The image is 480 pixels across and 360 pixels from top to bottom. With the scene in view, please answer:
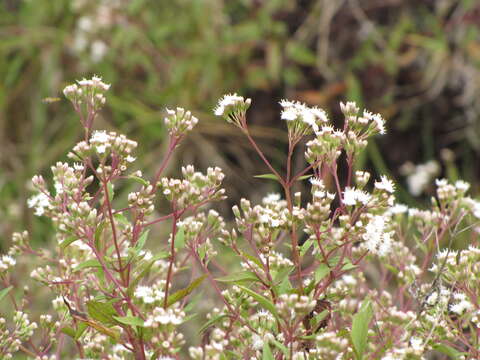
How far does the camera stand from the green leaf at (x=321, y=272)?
2.75 ft

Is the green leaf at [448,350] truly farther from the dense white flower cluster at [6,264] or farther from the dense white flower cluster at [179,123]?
the dense white flower cluster at [6,264]

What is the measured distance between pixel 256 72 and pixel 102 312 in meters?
2.28

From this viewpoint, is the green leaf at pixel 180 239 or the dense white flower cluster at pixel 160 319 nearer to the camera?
the dense white flower cluster at pixel 160 319

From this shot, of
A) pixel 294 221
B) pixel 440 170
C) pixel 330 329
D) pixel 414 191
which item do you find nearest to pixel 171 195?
pixel 294 221

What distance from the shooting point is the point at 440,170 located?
307 cm

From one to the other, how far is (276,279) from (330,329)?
0.17m

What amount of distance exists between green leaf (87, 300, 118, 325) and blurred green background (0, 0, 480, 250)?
6.96ft

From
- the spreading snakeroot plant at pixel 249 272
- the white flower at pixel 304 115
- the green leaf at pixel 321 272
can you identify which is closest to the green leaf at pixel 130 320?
the spreading snakeroot plant at pixel 249 272

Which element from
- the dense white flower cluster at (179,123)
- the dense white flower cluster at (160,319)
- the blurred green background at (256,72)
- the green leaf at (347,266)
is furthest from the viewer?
the blurred green background at (256,72)

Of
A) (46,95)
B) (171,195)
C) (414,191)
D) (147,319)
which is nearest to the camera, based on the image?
(147,319)

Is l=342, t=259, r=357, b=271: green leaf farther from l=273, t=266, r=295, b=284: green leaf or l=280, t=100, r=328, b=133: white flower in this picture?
l=280, t=100, r=328, b=133: white flower

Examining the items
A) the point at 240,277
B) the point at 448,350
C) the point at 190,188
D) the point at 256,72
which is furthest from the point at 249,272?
the point at 256,72

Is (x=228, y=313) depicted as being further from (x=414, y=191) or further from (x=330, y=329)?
(x=414, y=191)

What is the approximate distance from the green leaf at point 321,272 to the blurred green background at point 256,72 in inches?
82.6
